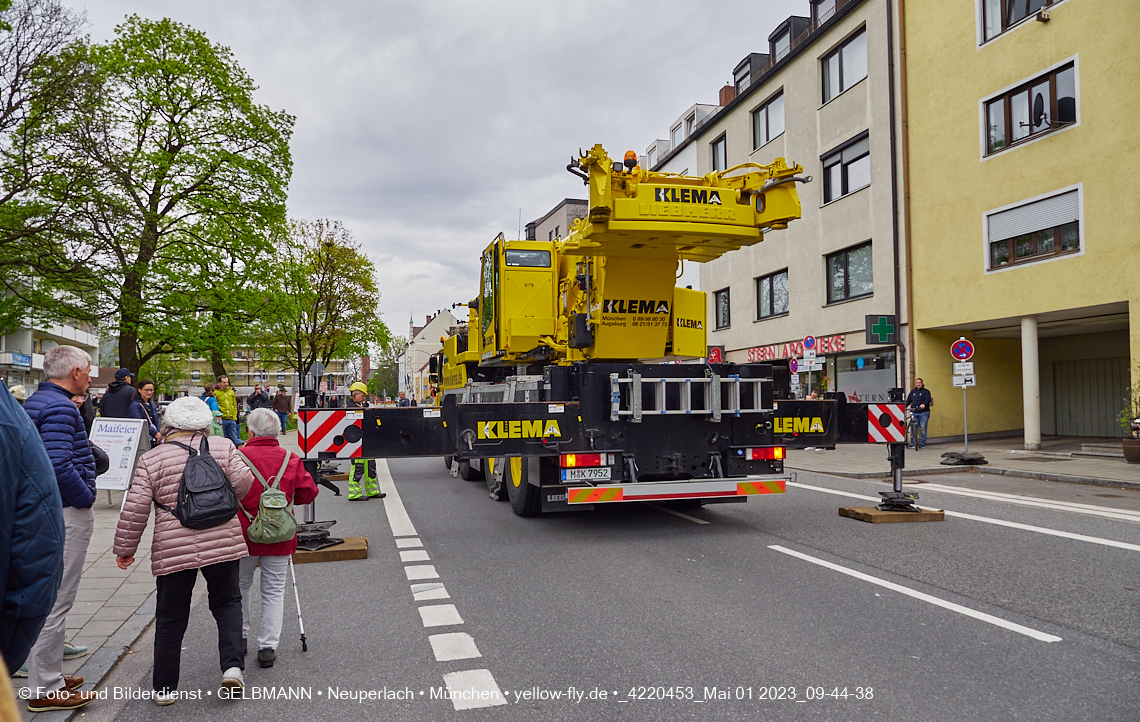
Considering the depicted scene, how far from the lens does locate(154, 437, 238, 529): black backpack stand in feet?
12.5

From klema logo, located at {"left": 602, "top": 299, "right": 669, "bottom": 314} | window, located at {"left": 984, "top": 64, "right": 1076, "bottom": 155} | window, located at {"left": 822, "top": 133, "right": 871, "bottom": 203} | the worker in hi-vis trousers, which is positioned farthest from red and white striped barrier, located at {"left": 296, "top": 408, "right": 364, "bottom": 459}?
window, located at {"left": 822, "top": 133, "right": 871, "bottom": 203}

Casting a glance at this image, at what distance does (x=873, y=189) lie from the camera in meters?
21.4

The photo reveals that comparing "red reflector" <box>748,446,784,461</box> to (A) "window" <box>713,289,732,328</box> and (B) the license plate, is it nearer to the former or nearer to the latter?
(B) the license plate

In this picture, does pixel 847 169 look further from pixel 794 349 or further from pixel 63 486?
pixel 63 486

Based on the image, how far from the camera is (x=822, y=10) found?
24812mm

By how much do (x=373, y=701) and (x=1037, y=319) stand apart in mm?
17794

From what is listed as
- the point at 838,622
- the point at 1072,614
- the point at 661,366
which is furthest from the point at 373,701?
the point at 661,366

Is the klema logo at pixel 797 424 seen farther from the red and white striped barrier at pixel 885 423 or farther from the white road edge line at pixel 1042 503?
the white road edge line at pixel 1042 503

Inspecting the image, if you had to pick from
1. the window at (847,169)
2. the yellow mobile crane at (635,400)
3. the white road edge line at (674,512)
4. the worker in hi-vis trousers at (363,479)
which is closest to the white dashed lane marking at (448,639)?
the yellow mobile crane at (635,400)

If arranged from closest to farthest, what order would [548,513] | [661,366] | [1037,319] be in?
[661,366], [548,513], [1037,319]

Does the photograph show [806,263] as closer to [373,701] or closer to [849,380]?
[849,380]

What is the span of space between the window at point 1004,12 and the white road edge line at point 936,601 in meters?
15.6

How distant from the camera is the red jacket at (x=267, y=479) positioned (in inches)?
173

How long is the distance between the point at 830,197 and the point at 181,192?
1843 centimetres
